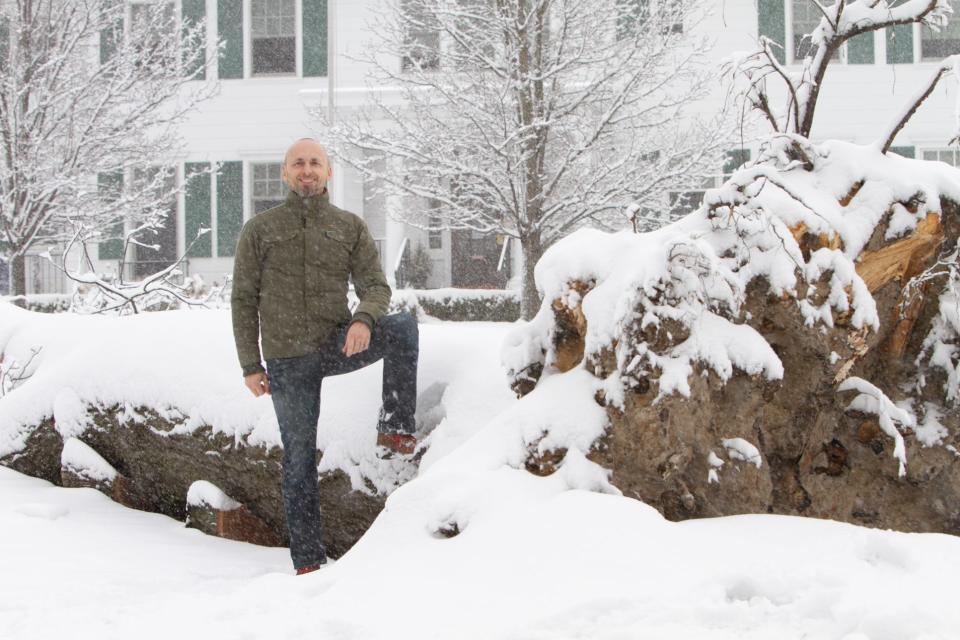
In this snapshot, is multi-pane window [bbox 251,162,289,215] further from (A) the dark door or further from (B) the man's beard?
(B) the man's beard

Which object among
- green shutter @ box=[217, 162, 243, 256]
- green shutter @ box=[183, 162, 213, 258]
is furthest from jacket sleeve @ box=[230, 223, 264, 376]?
green shutter @ box=[183, 162, 213, 258]

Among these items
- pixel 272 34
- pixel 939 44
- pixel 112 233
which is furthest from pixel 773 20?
pixel 112 233

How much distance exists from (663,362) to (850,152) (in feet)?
4.68

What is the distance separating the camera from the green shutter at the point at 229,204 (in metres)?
17.0

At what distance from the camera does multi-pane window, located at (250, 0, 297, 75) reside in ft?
56.3

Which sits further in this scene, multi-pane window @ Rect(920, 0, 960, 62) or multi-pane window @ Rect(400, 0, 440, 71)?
multi-pane window @ Rect(920, 0, 960, 62)

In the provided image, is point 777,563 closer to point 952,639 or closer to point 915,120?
point 952,639

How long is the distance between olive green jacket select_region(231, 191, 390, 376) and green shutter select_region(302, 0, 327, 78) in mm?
13797

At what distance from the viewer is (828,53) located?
3879 millimetres

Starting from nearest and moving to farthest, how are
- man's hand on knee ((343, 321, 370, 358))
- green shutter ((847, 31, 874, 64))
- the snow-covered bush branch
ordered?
man's hand on knee ((343, 321, 370, 358)), the snow-covered bush branch, green shutter ((847, 31, 874, 64))

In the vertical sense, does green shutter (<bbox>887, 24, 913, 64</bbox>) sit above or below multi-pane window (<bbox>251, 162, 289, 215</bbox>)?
above

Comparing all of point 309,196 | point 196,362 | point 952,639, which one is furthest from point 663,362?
point 196,362

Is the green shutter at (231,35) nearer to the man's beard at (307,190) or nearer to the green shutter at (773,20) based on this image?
the green shutter at (773,20)

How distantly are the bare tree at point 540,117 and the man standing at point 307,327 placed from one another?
565 cm
